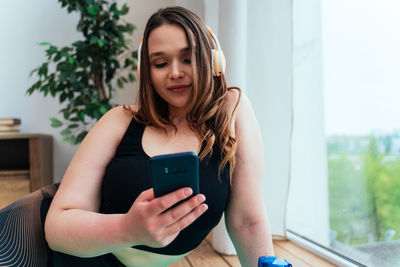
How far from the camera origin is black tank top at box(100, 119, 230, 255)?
2.68 ft

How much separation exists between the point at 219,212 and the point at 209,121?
0.24 meters

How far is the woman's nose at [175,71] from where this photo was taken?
854mm

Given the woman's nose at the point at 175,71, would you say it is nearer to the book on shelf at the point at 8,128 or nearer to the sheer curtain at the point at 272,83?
the sheer curtain at the point at 272,83

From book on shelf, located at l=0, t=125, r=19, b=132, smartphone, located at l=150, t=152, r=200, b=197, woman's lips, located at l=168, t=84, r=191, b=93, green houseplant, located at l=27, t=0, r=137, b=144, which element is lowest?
smartphone, located at l=150, t=152, r=200, b=197

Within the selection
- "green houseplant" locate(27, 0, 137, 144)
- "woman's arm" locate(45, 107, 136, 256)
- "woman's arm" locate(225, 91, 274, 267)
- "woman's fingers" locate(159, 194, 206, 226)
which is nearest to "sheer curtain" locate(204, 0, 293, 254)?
"green houseplant" locate(27, 0, 137, 144)

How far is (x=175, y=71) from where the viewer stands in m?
0.85

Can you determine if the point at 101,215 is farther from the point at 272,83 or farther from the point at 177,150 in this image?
the point at 272,83

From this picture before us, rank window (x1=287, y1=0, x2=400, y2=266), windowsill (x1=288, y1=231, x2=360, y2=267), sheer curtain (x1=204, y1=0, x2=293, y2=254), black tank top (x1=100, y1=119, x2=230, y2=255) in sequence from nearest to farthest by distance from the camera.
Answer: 1. black tank top (x1=100, y1=119, x2=230, y2=255)
2. window (x1=287, y1=0, x2=400, y2=266)
3. windowsill (x1=288, y1=231, x2=360, y2=267)
4. sheer curtain (x1=204, y1=0, x2=293, y2=254)

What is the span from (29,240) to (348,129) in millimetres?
1459

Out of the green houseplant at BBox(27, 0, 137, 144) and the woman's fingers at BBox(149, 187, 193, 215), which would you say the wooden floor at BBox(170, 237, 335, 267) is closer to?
the green houseplant at BBox(27, 0, 137, 144)

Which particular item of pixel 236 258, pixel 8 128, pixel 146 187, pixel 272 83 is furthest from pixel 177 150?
pixel 8 128

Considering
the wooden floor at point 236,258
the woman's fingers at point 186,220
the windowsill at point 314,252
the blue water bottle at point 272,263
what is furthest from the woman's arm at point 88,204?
the windowsill at point 314,252

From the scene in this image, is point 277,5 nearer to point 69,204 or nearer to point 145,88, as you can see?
point 145,88

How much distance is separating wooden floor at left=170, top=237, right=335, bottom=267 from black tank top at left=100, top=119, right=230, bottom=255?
33.9 inches
